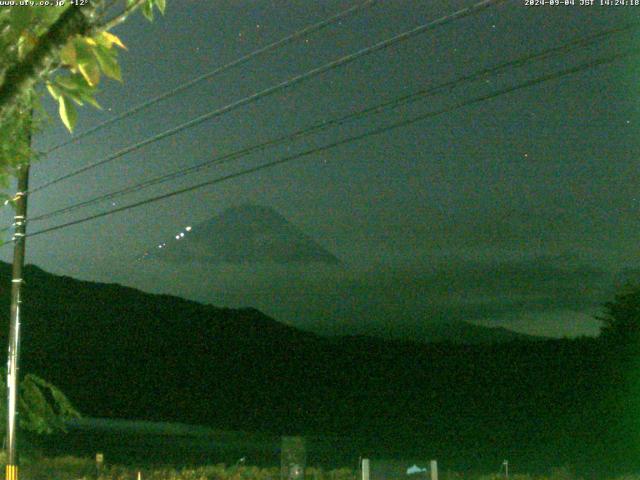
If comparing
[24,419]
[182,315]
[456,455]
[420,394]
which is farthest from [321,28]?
[182,315]

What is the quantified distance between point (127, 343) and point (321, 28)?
2870 inches

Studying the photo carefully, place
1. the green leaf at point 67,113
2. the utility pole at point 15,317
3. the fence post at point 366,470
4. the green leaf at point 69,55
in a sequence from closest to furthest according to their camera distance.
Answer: the green leaf at point 69,55, the green leaf at point 67,113, the fence post at point 366,470, the utility pole at point 15,317

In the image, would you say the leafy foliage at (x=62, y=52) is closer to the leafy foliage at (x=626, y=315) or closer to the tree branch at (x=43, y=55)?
the tree branch at (x=43, y=55)

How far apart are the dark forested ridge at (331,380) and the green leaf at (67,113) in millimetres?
28230

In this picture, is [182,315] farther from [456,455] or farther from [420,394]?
[456,455]

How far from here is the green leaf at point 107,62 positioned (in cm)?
361

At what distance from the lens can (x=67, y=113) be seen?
12.4 feet

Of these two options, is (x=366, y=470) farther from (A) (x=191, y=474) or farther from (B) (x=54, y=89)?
(B) (x=54, y=89)

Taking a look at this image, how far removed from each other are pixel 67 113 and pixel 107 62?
0.28 m

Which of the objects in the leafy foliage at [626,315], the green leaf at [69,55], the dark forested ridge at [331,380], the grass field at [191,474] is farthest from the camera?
the leafy foliage at [626,315]

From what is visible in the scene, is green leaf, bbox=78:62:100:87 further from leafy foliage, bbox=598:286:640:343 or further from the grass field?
leafy foliage, bbox=598:286:640:343

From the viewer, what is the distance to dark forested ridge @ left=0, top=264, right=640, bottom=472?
4566 cm

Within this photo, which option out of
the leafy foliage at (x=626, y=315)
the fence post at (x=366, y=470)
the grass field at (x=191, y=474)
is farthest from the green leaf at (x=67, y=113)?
the leafy foliage at (x=626, y=315)

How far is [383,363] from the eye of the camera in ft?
260
